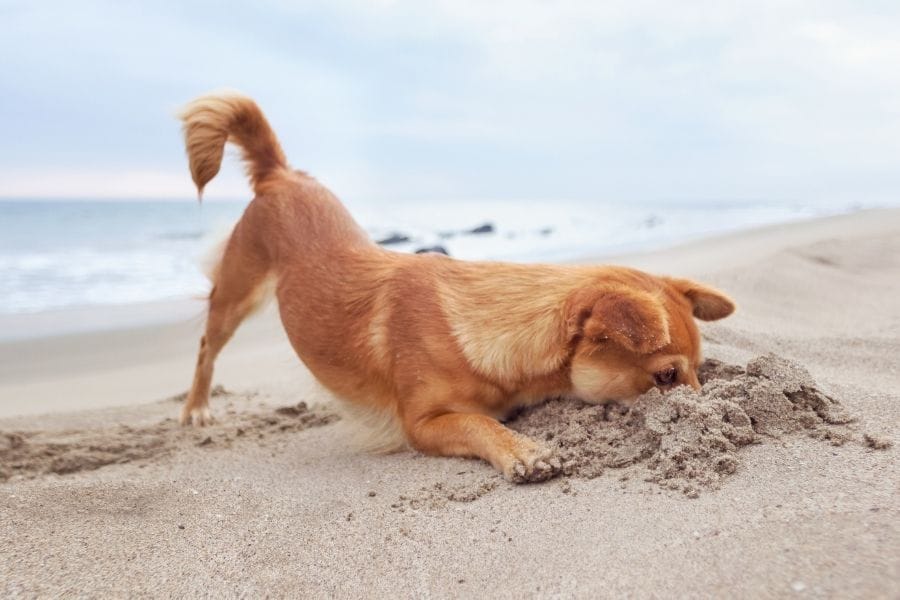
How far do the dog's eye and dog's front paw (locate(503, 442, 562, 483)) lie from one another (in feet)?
1.94

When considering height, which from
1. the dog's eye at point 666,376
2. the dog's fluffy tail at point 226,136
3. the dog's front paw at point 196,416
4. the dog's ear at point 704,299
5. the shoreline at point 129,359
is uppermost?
the dog's fluffy tail at point 226,136

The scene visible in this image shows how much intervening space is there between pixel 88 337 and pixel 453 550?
21.3ft

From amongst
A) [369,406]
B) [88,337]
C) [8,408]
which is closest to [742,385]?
[369,406]

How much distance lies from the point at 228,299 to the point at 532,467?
2787 mm

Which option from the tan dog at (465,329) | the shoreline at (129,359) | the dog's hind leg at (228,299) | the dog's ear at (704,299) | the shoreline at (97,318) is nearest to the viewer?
the tan dog at (465,329)

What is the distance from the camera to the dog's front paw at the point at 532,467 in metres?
2.67

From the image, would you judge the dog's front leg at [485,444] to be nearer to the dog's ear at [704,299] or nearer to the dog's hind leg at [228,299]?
the dog's ear at [704,299]

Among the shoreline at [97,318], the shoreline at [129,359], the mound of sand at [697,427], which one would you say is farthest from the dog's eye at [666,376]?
the shoreline at [97,318]

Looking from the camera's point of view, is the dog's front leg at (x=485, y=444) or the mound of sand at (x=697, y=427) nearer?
the mound of sand at (x=697, y=427)

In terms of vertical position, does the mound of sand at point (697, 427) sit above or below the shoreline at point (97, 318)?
above

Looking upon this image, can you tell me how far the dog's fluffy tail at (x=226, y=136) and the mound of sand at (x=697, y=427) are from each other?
284 centimetres

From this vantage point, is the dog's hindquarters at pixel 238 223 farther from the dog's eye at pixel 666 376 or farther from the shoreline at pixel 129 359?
the dog's eye at pixel 666 376

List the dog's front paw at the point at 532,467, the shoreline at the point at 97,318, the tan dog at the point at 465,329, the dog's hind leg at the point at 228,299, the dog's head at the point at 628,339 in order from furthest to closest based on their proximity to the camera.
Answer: the shoreline at the point at 97,318 < the dog's hind leg at the point at 228,299 < the tan dog at the point at 465,329 < the dog's head at the point at 628,339 < the dog's front paw at the point at 532,467

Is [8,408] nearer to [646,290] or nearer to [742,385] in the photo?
[646,290]
